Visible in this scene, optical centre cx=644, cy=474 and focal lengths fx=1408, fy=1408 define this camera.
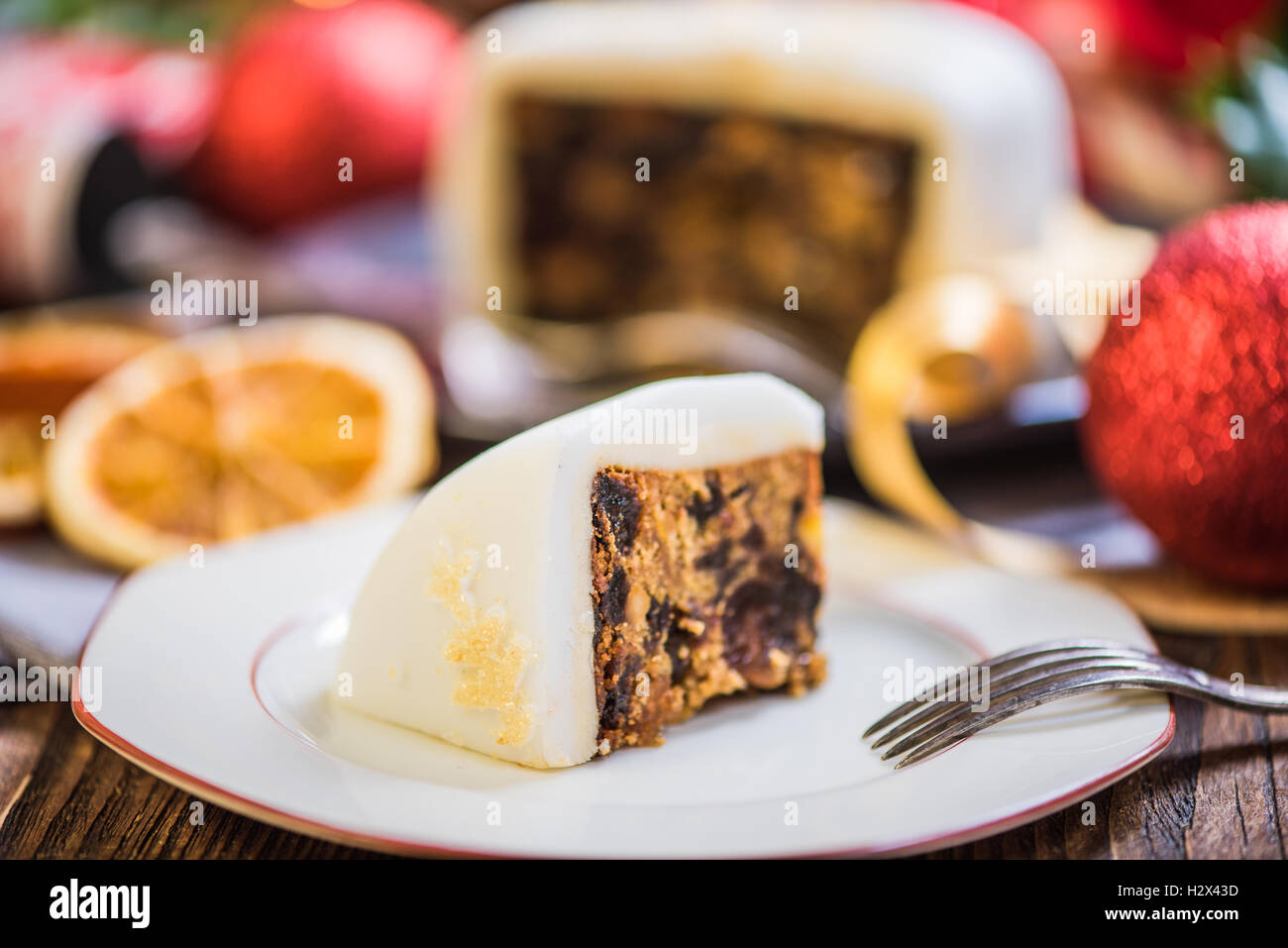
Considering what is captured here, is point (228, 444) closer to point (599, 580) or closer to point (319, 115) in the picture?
point (599, 580)

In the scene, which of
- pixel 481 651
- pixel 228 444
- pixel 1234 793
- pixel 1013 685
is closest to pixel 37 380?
pixel 228 444

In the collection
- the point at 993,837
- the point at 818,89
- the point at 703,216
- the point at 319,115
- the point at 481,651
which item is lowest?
the point at 993,837

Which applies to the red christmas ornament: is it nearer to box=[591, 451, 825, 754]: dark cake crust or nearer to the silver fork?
box=[591, 451, 825, 754]: dark cake crust

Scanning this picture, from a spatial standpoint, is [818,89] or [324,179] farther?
[324,179]

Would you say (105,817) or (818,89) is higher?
(818,89)

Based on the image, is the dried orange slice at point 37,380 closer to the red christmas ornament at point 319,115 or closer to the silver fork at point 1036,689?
the red christmas ornament at point 319,115

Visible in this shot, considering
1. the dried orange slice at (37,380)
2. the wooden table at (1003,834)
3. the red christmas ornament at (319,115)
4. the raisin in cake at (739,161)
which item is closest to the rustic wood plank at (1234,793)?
the wooden table at (1003,834)
